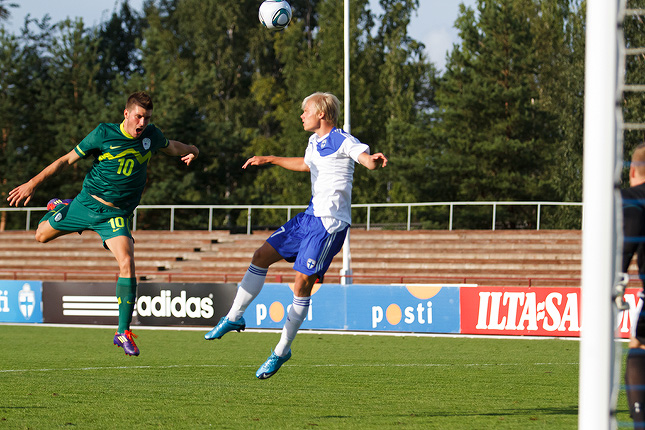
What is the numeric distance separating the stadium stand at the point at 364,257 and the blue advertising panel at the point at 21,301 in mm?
1643

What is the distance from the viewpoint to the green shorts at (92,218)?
7.62m

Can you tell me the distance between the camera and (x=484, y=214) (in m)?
32.9

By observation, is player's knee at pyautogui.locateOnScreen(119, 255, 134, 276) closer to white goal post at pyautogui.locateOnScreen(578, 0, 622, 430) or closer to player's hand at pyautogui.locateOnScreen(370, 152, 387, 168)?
player's hand at pyautogui.locateOnScreen(370, 152, 387, 168)

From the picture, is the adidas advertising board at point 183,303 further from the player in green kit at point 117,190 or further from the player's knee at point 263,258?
the player's knee at point 263,258

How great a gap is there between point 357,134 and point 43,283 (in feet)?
89.6

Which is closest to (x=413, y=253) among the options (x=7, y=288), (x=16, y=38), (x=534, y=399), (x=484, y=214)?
(x=484, y=214)

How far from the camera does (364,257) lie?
25.3 meters

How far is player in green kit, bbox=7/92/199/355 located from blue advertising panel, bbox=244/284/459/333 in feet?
33.9

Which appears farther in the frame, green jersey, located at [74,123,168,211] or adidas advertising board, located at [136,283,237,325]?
adidas advertising board, located at [136,283,237,325]

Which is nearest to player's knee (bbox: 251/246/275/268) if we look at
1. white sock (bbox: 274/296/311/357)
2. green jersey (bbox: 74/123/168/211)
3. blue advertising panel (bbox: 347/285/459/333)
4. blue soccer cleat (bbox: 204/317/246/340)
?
white sock (bbox: 274/296/311/357)

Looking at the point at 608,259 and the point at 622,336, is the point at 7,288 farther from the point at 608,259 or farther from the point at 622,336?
the point at 608,259

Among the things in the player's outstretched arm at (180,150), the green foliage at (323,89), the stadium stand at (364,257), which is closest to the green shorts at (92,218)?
the player's outstretched arm at (180,150)

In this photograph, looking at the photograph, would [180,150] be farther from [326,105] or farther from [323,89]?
[323,89]

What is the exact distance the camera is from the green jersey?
7574mm
